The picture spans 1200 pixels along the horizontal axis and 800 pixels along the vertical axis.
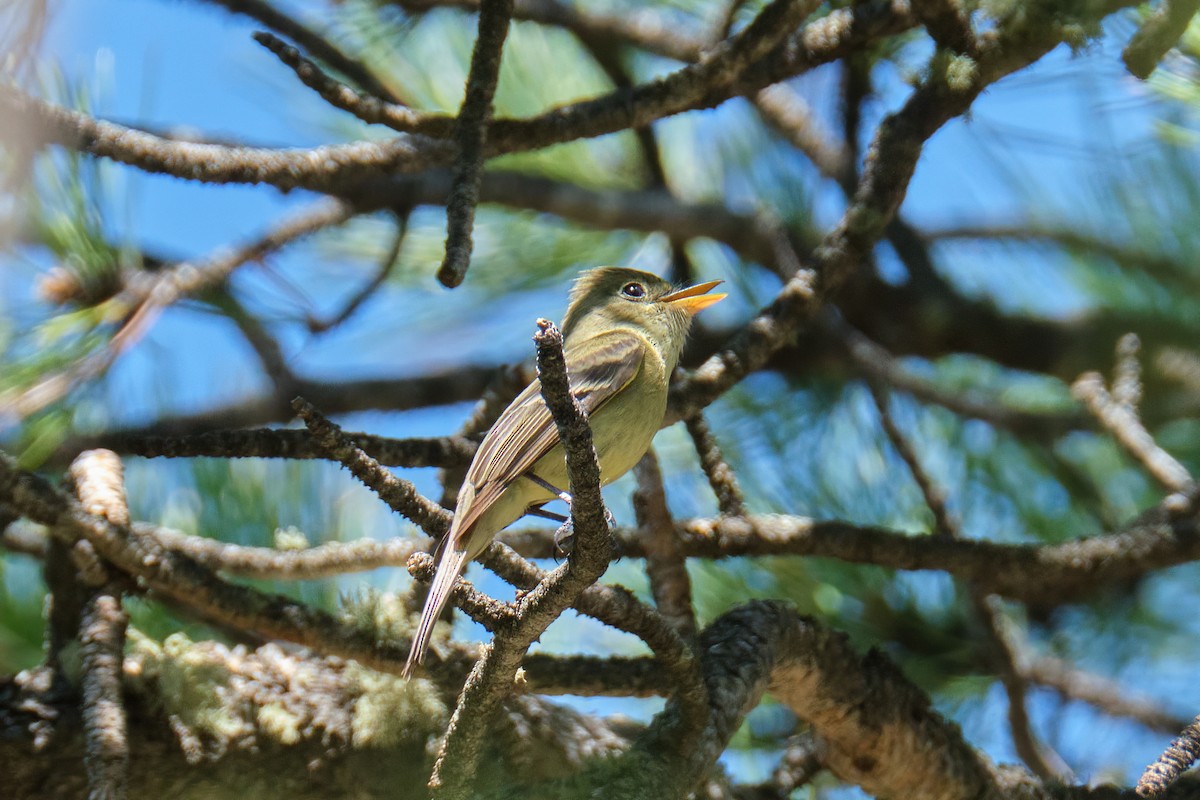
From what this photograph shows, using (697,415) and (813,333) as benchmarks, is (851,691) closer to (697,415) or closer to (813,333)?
(697,415)

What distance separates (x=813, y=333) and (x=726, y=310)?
1.38 ft

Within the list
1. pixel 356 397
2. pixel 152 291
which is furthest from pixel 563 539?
pixel 356 397

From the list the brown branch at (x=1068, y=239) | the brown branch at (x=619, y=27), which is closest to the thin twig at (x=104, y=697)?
the brown branch at (x=619, y=27)

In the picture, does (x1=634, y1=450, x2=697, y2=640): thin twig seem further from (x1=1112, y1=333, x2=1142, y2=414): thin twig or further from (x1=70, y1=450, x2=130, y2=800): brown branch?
(x1=1112, y1=333, x2=1142, y2=414): thin twig

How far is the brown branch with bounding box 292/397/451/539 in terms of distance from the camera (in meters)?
1.87

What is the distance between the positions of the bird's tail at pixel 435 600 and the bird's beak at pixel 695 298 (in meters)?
1.61

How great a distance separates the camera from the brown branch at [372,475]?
187 centimetres

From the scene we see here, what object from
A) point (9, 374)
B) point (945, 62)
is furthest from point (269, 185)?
point (945, 62)

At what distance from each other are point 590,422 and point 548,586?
1.44 m

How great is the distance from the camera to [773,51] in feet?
11.3

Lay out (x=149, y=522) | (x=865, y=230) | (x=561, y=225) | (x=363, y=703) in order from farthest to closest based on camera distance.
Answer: (x=561, y=225), (x=149, y=522), (x=865, y=230), (x=363, y=703)

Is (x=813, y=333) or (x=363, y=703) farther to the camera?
(x=813, y=333)

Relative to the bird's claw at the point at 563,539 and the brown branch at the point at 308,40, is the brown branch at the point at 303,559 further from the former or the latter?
the brown branch at the point at 308,40

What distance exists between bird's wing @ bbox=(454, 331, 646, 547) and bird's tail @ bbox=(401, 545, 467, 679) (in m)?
0.10
